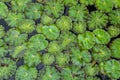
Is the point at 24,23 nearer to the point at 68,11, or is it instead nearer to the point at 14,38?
the point at 14,38

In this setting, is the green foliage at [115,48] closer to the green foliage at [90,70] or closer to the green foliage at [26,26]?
Answer: the green foliage at [90,70]

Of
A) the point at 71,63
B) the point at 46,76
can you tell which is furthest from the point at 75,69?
the point at 46,76

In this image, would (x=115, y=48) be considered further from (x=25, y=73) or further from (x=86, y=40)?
(x=25, y=73)

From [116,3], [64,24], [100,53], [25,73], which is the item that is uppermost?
[116,3]

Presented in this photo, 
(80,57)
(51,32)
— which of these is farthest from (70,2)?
(80,57)

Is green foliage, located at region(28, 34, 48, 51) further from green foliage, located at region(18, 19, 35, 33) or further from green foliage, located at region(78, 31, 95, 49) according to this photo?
green foliage, located at region(78, 31, 95, 49)

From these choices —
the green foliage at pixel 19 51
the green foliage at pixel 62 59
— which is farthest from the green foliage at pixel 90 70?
the green foliage at pixel 19 51
